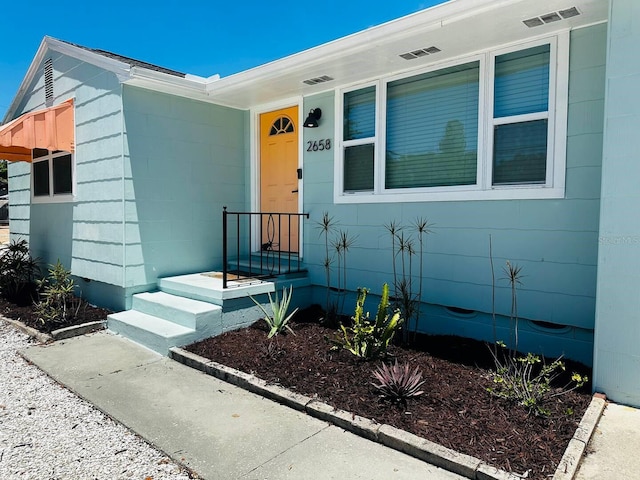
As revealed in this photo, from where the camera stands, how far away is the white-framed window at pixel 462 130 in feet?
12.0

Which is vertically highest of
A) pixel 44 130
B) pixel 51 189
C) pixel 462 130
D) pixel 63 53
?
pixel 63 53

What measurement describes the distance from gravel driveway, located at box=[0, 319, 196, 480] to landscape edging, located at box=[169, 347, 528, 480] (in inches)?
36.3

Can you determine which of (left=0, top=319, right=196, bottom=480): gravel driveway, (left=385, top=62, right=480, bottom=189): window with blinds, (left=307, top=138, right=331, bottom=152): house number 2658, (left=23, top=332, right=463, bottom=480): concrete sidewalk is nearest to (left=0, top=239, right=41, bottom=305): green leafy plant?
(left=23, top=332, right=463, bottom=480): concrete sidewalk

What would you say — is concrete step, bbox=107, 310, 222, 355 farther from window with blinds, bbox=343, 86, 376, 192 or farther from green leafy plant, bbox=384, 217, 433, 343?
window with blinds, bbox=343, 86, 376, 192

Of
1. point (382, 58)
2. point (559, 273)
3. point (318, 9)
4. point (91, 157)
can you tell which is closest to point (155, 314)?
point (91, 157)

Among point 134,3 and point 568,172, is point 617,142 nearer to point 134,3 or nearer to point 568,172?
point 568,172

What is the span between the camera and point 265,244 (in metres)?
6.18

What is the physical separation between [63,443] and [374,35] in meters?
3.90

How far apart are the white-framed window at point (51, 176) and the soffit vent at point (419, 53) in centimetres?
484

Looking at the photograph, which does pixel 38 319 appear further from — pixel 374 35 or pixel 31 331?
Result: pixel 374 35

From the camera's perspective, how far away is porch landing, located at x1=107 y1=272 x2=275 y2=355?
4.37 metres

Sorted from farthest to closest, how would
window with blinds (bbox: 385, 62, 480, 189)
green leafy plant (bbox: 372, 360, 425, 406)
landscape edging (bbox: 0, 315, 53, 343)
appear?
landscape edging (bbox: 0, 315, 53, 343) < window with blinds (bbox: 385, 62, 480, 189) < green leafy plant (bbox: 372, 360, 425, 406)

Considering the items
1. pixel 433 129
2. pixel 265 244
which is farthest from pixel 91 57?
pixel 433 129

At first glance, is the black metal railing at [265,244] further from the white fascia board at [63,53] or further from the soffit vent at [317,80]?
the white fascia board at [63,53]
